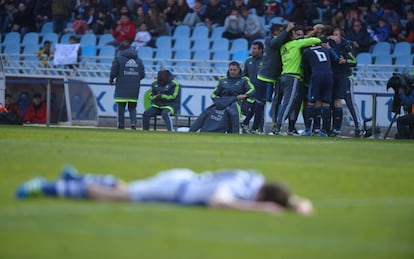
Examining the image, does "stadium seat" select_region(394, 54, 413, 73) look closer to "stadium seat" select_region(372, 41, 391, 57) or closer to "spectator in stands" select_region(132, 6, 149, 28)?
"stadium seat" select_region(372, 41, 391, 57)

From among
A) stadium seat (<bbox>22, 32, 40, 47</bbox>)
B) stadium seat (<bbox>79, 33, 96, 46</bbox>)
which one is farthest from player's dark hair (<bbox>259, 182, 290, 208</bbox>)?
stadium seat (<bbox>22, 32, 40, 47</bbox>)

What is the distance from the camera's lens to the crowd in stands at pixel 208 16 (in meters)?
28.3

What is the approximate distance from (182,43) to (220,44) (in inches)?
53.6

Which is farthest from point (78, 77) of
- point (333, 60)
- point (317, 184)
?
point (317, 184)

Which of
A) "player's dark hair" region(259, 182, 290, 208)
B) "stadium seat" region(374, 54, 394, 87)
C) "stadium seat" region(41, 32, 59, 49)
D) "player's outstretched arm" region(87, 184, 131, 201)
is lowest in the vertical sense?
"player's outstretched arm" region(87, 184, 131, 201)

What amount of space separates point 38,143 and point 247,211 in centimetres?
791

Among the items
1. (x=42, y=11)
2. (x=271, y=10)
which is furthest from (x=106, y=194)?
(x=42, y=11)

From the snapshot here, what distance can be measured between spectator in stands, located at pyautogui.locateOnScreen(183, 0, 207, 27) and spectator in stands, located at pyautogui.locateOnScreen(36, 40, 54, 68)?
3.82m

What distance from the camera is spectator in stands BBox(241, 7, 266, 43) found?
29.3m

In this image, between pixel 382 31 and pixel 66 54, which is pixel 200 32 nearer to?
pixel 66 54

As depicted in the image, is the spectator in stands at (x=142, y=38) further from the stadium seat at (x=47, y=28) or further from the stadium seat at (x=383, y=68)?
the stadium seat at (x=383, y=68)

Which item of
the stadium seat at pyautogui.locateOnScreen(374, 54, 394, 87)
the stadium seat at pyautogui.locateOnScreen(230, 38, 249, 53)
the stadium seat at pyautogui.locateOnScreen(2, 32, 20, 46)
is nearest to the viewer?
the stadium seat at pyautogui.locateOnScreen(374, 54, 394, 87)

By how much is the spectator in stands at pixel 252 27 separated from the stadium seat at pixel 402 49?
12.0ft

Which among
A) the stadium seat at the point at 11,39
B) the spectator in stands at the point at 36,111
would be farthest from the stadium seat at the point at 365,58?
the stadium seat at the point at 11,39
